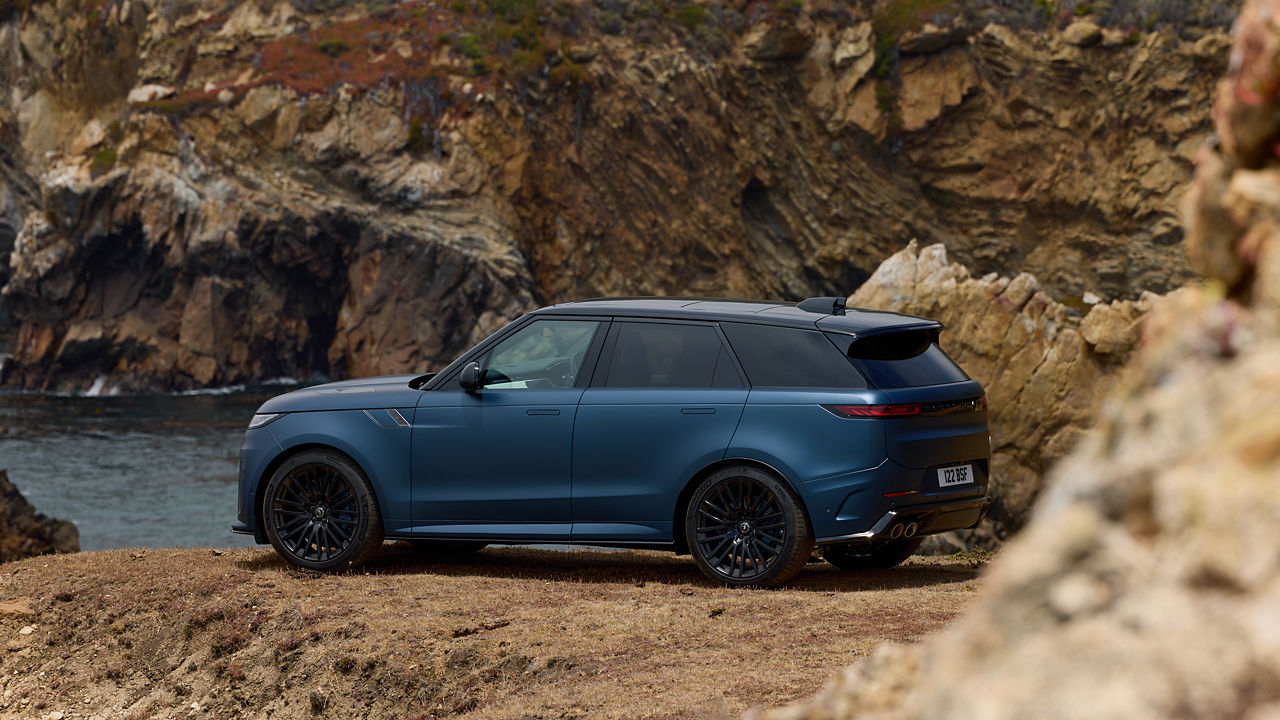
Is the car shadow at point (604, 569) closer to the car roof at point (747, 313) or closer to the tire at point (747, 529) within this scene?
the tire at point (747, 529)

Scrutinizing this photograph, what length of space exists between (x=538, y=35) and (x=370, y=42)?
7863mm

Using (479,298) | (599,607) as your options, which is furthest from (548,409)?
(479,298)

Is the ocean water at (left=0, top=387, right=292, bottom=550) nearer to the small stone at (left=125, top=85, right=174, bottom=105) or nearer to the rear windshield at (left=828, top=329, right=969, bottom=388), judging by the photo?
the small stone at (left=125, top=85, right=174, bottom=105)

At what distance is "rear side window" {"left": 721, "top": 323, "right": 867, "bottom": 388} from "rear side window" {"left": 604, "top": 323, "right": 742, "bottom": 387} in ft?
0.43

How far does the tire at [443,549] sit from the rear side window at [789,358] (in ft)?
10.5

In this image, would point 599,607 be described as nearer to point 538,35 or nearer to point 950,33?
point 538,35

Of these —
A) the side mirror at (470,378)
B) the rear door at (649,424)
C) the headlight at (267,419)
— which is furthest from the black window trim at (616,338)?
the headlight at (267,419)

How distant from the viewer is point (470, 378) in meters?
9.03

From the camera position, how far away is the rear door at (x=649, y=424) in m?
8.54

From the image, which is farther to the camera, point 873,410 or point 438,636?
point 873,410

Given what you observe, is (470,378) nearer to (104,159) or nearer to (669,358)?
(669,358)

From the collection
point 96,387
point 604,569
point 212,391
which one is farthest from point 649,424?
point 96,387

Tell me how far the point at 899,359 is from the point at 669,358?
1.56 metres

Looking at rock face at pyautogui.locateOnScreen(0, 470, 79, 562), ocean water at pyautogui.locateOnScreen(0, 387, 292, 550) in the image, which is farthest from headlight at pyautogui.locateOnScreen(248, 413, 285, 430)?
ocean water at pyautogui.locateOnScreen(0, 387, 292, 550)
